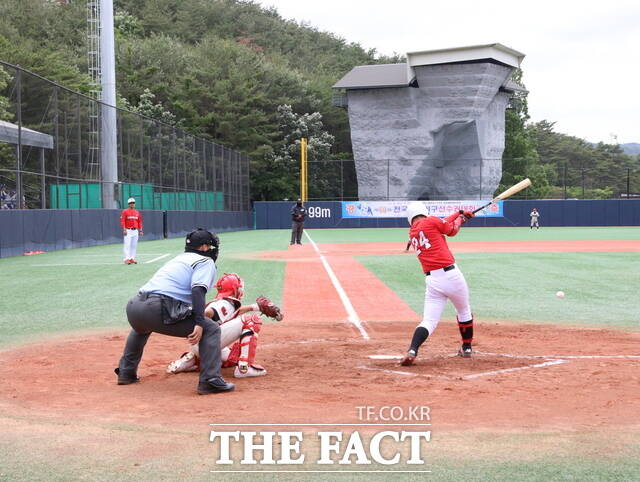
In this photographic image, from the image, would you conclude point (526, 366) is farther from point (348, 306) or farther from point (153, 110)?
point (153, 110)

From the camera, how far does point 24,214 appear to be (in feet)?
82.7

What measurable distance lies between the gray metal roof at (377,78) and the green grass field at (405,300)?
126 ft

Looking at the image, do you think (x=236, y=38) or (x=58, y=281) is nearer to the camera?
(x=58, y=281)

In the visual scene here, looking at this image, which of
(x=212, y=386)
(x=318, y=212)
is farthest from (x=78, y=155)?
(x=318, y=212)

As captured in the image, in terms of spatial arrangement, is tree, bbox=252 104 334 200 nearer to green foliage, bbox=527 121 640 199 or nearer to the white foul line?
green foliage, bbox=527 121 640 199

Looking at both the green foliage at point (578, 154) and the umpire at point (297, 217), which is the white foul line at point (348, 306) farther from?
the green foliage at point (578, 154)

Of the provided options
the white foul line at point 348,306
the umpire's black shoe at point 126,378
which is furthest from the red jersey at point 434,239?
the umpire's black shoe at point 126,378

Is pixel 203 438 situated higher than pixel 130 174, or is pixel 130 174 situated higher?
pixel 130 174

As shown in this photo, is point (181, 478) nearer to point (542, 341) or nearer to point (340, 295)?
point (542, 341)

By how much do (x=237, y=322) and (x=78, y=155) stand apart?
26280 mm

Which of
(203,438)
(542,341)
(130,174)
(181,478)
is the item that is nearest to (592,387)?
(542,341)

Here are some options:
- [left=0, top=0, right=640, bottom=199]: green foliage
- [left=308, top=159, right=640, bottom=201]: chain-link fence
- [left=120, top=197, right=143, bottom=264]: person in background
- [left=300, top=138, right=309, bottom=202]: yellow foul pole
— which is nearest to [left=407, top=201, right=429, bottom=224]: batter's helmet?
[left=120, top=197, right=143, bottom=264]: person in background

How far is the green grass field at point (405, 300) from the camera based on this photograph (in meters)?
4.38

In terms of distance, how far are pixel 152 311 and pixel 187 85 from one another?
65441mm
